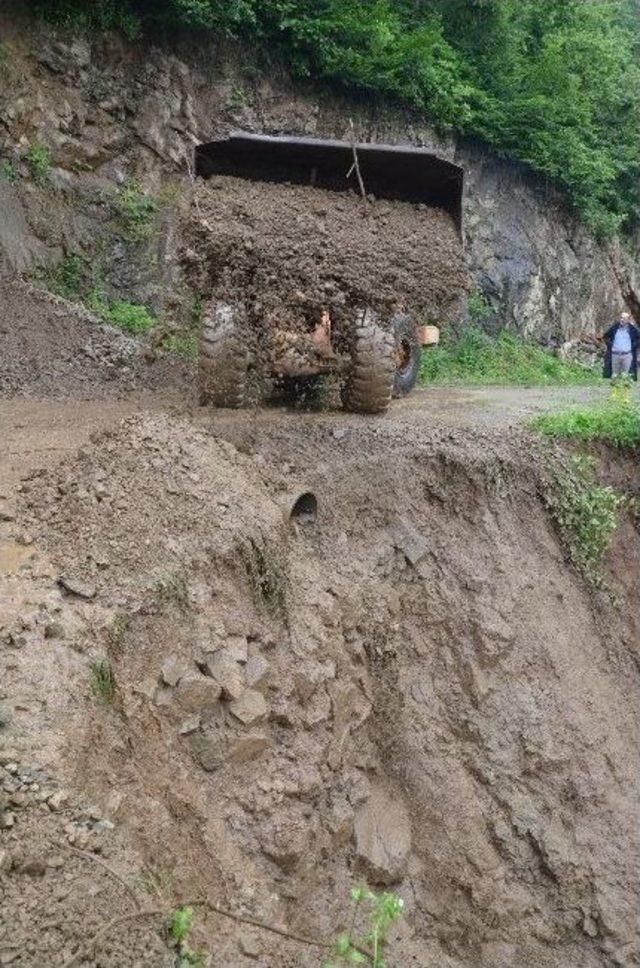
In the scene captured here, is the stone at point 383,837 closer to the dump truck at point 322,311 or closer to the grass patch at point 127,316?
the dump truck at point 322,311

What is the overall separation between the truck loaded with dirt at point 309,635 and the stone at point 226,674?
0.02 metres

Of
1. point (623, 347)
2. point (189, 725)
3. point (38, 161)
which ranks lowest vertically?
point (189, 725)

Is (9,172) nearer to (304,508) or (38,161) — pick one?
(38,161)

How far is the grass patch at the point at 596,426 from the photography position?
24.8 feet

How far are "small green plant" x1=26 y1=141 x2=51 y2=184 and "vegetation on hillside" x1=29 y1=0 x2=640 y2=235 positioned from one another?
5.83ft

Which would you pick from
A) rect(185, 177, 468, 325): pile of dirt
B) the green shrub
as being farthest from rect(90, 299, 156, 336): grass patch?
rect(185, 177, 468, 325): pile of dirt

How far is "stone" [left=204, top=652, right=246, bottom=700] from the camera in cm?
423

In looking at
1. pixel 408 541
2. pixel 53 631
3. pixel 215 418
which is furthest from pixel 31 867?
pixel 215 418

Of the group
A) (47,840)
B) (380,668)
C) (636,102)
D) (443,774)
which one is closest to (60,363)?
(380,668)

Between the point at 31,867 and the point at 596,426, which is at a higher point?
the point at 596,426

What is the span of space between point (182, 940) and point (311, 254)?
4805 mm

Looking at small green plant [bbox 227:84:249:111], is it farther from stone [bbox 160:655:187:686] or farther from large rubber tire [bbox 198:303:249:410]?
stone [bbox 160:655:187:686]

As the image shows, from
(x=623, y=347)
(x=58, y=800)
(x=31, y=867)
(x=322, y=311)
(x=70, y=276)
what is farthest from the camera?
(x=623, y=347)

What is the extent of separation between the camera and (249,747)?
165 inches
